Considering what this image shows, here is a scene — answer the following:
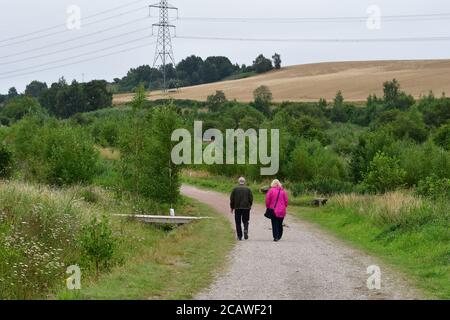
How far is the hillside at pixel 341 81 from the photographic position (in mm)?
98938

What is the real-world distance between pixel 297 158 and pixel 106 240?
2952 centimetres

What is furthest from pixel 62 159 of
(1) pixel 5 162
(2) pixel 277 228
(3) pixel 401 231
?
(3) pixel 401 231

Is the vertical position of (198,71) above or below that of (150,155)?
above

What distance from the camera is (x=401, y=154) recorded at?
40.3 meters

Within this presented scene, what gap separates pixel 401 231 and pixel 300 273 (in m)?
6.59

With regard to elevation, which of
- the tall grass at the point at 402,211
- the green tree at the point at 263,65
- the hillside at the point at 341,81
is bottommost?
the tall grass at the point at 402,211

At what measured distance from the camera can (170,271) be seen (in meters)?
13.2

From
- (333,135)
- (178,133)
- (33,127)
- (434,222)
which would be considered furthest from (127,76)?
(434,222)

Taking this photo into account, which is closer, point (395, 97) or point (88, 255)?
point (88, 255)

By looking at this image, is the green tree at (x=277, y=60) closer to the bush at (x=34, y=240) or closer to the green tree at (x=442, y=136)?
the green tree at (x=442, y=136)

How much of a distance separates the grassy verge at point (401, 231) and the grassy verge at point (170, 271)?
4149 millimetres

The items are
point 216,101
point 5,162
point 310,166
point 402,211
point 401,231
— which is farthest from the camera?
point 216,101

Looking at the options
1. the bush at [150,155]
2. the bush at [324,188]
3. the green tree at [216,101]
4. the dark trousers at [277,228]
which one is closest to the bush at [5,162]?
the bush at [150,155]

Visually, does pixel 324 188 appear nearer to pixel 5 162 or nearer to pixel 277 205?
pixel 277 205
